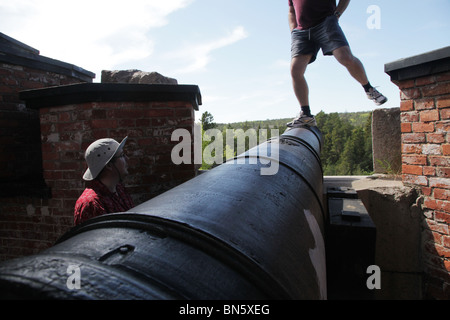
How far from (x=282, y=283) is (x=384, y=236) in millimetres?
3133

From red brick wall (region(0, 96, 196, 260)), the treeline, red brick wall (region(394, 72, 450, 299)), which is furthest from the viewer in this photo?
the treeline

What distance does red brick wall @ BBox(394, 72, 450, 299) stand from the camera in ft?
9.06

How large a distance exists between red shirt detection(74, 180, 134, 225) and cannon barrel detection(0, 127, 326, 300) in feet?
3.87

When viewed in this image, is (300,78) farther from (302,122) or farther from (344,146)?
(344,146)

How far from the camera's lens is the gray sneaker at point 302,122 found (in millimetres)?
3521

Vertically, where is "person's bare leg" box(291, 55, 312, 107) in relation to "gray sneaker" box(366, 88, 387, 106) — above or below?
above

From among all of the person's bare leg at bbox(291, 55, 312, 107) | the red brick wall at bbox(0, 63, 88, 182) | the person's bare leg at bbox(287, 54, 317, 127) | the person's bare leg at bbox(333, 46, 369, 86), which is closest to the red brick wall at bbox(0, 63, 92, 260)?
the red brick wall at bbox(0, 63, 88, 182)

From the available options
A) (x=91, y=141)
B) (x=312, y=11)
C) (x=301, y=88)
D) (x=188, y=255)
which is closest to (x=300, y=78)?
(x=301, y=88)

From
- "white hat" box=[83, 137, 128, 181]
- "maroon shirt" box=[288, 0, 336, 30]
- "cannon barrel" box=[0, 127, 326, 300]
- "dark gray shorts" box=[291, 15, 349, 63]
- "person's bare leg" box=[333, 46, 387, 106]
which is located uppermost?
"maroon shirt" box=[288, 0, 336, 30]

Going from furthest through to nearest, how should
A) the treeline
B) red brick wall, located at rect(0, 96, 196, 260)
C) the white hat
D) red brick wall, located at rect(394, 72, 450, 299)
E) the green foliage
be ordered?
the green foliage
the treeline
red brick wall, located at rect(0, 96, 196, 260)
red brick wall, located at rect(394, 72, 450, 299)
the white hat

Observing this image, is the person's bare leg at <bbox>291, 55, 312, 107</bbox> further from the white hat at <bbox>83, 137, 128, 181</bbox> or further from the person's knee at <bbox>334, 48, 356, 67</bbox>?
the white hat at <bbox>83, 137, 128, 181</bbox>

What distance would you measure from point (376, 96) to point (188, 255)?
10.6ft
